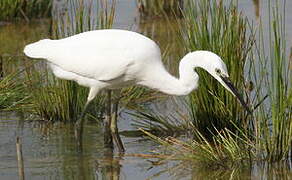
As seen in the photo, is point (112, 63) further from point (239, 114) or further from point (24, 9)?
Result: point (24, 9)

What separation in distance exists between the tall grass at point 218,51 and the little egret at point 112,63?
0.32 m

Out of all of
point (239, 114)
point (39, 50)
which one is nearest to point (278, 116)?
point (239, 114)

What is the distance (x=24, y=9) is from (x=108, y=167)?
6.38m

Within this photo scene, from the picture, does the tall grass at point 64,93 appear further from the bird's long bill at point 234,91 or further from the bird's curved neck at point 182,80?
the bird's long bill at point 234,91

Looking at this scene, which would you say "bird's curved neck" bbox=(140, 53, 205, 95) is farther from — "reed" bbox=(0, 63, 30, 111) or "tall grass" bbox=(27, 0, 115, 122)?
"reed" bbox=(0, 63, 30, 111)

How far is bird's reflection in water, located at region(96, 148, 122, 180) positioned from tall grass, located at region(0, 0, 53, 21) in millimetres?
5685

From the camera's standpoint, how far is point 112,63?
686 centimetres

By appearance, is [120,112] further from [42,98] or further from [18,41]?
[18,41]

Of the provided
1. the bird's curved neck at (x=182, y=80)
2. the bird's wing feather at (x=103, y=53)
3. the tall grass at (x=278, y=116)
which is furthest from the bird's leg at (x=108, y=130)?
the tall grass at (x=278, y=116)

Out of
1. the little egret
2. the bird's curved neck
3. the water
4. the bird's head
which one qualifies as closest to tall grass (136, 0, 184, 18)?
the water

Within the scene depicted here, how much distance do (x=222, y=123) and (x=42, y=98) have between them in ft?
5.69

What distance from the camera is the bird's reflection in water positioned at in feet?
20.6

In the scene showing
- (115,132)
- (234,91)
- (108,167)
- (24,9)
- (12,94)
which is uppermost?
(24,9)

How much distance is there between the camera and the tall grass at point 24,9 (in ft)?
39.8
